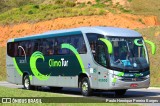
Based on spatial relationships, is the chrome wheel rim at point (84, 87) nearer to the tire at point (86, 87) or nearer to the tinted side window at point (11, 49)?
the tire at point (86, 87)

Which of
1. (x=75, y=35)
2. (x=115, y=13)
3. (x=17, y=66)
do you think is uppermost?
(x=115, y=13)

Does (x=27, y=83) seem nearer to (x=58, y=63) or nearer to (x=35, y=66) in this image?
(x=35, y=66)

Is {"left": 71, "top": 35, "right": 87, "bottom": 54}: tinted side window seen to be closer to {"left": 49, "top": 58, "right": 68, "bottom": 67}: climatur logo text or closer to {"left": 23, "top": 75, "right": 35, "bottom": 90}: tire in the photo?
{"left": 49, "top": 58, "right": 68, "bottom": 67}: climatur logo text

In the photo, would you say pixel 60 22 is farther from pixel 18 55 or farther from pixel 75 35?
pixel 75 35

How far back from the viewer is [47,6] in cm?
6456

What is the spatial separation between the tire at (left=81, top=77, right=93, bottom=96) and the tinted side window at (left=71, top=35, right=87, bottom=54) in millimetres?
1429

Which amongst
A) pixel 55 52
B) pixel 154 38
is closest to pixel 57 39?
pixel 55 52

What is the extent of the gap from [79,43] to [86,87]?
2.30m

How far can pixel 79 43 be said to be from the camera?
Result: 74.0 ft

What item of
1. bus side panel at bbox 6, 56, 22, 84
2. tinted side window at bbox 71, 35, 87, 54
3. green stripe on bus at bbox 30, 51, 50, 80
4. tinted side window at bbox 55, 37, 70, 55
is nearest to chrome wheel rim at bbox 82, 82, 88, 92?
tinted side window at bbox 71, 35, 87, 54

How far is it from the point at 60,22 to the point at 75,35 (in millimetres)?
33209

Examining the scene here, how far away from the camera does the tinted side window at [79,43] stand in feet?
72.8

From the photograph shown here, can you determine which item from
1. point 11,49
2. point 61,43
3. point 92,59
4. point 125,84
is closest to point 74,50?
point 61,43

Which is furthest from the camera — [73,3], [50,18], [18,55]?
[73,3]
